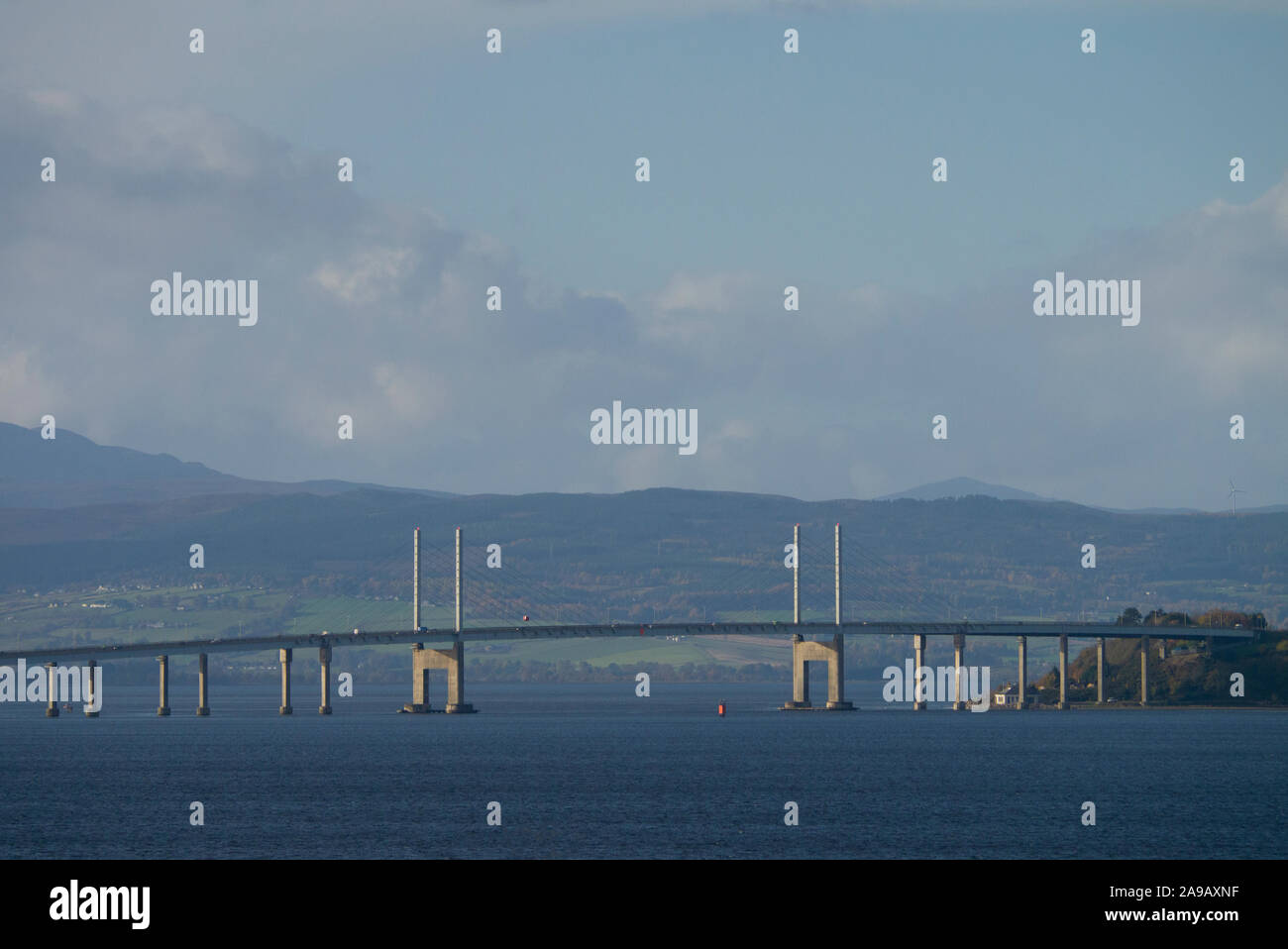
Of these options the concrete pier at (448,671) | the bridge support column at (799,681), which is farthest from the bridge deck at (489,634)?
the bridge support column at (799,681)

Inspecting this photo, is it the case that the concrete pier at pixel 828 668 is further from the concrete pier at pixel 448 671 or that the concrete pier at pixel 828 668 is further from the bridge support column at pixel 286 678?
the bridge support column at pixel 286 678

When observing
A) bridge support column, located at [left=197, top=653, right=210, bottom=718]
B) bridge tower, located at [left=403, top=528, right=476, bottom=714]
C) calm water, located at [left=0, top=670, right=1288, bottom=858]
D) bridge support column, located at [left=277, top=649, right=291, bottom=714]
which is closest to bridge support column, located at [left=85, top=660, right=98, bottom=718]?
bridge support column, located at [left=197, top=653, right=210, bottom=718]

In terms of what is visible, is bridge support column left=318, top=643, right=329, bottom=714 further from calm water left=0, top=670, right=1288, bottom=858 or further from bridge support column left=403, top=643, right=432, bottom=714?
calm water left=0, top=670, right=1288, bottom=858

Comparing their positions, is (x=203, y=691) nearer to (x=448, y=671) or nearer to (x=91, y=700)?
(x=91, y=700)

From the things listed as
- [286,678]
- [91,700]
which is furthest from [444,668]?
[91,700]
